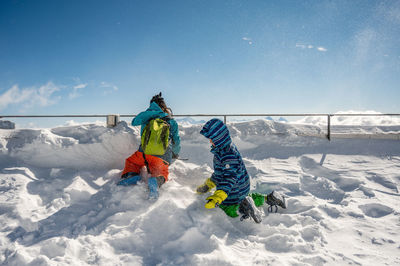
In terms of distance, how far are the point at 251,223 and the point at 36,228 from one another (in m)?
2.41

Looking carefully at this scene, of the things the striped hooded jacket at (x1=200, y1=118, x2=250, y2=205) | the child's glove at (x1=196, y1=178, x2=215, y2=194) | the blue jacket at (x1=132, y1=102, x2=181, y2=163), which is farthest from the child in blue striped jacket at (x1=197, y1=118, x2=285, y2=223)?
the blue jacket at (x1=132, y1=102, x2=181, y2=163)

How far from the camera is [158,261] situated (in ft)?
7.34

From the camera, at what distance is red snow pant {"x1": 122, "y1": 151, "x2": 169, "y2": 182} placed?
3.60 meters

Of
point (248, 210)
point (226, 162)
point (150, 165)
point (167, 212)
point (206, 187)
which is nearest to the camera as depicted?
point (167, 212)

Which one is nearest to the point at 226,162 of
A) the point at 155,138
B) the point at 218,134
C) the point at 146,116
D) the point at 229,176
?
the point at 229,176

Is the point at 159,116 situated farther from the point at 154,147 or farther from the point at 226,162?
the point at 226,162

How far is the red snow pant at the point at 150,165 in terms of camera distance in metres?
3.60

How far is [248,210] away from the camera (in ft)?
10.0

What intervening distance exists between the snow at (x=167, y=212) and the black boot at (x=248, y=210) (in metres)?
0.11

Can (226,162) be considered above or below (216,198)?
above

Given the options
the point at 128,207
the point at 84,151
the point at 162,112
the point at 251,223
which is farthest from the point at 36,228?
the point at 251,223

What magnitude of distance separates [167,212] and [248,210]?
→ 999 millimetres

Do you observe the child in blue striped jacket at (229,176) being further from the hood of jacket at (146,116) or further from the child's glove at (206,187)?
the hood of jacket at (146,116)

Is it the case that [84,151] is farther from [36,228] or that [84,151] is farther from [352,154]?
[352,154]
